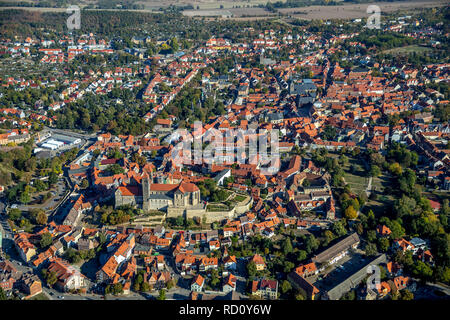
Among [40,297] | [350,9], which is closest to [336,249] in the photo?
[40,297]

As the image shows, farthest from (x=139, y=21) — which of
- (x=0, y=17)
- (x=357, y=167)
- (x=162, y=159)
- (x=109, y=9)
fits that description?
(x=357, y=167)

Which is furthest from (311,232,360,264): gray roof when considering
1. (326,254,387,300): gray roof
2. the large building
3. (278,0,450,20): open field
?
(278,0,450,20): open field

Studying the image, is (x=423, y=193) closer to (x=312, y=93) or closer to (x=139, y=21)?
(x=312, y=93)

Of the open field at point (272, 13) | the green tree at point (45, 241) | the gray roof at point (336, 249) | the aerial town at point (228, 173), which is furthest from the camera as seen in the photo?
the open field at point (272, 13)

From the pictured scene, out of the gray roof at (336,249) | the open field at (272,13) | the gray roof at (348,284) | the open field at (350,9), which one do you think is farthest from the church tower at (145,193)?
the open field at (350,9)

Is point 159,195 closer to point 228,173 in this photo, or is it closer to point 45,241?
point 228,173

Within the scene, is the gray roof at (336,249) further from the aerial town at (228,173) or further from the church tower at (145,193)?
the church tower at (145,193)

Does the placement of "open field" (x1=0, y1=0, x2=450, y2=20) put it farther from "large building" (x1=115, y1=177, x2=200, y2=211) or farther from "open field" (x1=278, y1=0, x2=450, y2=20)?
"large building" (x1=115, y1=177, x2=200, y2=211)
